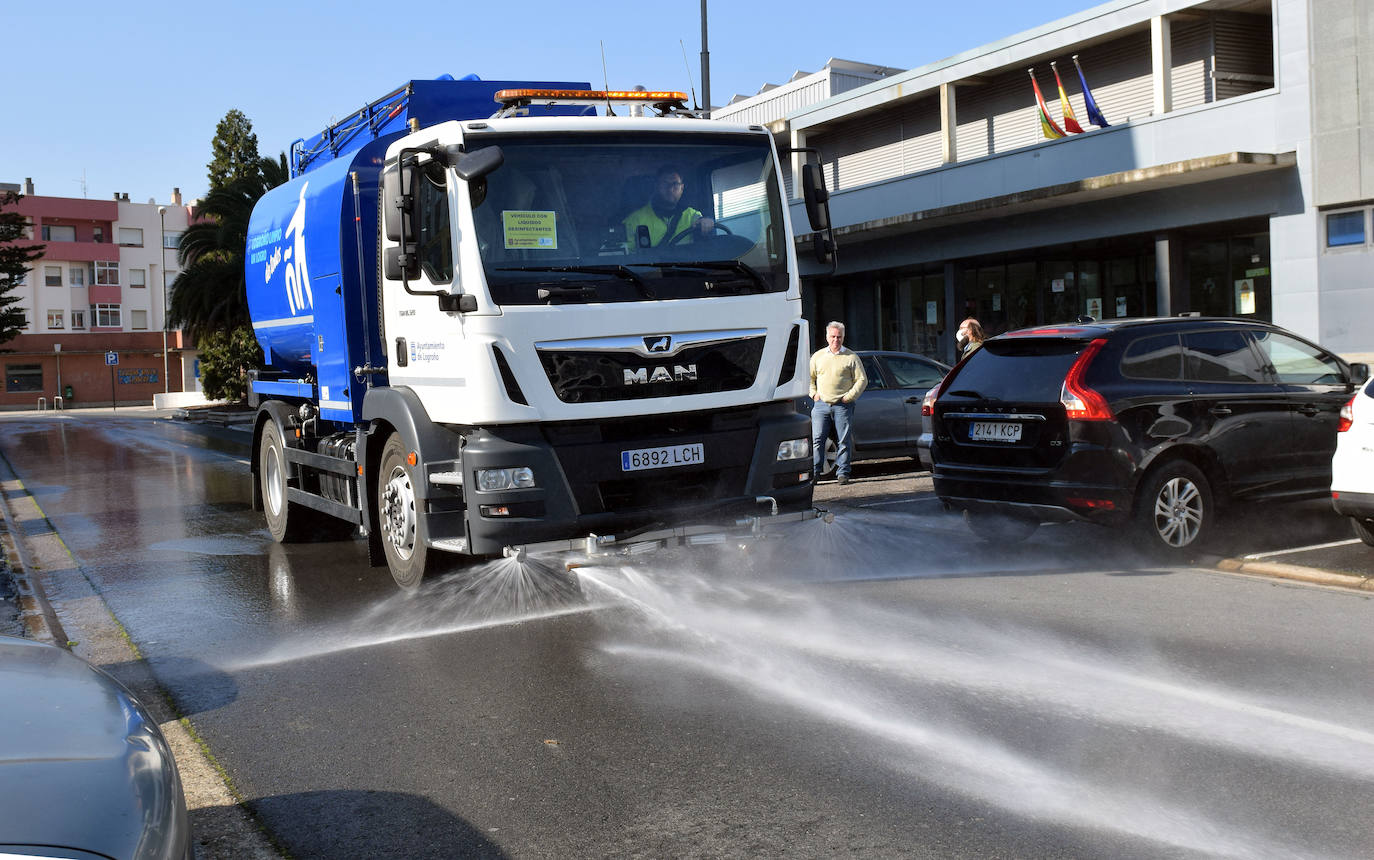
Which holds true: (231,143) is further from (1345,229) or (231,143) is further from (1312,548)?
(1312,548)

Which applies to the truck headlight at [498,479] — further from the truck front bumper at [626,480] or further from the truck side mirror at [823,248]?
the truck side mirror at [823,248]

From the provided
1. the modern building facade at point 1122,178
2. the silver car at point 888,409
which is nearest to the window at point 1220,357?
the silver car at point 888,409

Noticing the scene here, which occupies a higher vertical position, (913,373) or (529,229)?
(529,229)

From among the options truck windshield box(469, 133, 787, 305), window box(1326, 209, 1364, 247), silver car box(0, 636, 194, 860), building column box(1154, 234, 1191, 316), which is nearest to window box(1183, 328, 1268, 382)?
truck windshield box(469, 133, 787, 305)

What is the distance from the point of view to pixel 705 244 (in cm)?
742

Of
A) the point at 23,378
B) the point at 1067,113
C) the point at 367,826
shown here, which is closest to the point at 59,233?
the point at 23,378

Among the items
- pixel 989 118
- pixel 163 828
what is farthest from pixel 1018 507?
pixel 989 118

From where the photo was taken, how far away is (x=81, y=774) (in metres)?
2.63

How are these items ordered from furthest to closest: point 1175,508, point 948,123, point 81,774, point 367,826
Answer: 1. point 948,123
2. point 1175,508
3. point 367,826
4. point 81,774

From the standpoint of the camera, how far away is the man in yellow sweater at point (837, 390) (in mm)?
13727

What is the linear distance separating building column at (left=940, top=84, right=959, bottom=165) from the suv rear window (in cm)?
1776

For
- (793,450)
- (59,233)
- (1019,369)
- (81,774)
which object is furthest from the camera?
(59,233)

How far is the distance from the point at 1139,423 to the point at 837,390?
5268 millimetres

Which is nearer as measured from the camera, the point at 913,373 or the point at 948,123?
the point at 913,373
